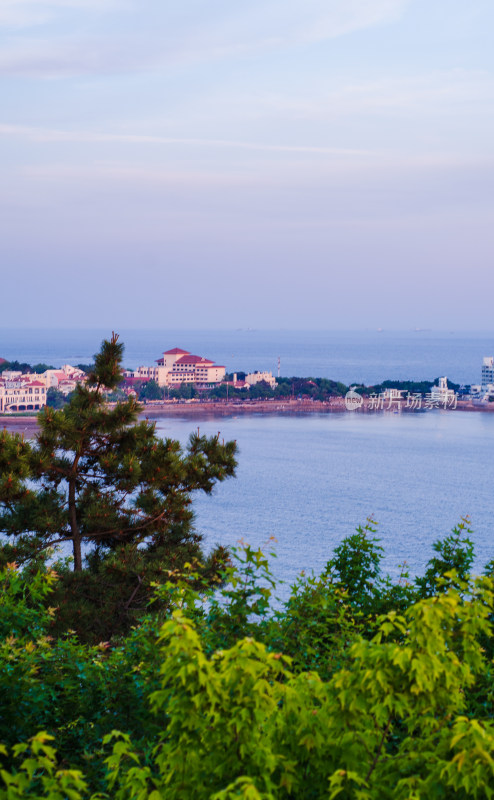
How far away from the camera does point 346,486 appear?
30.8m

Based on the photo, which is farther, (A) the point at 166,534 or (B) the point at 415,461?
(B) the point at 415,461

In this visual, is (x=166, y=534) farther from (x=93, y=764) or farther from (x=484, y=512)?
(x=484, y=512)

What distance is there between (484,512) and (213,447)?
2074cm

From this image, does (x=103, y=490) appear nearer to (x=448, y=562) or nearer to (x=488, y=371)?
(x=448, y=562)

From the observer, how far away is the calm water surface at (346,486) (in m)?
21.5

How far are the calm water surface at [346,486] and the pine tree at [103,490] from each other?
710 centimetres

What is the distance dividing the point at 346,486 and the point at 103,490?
78.8ft

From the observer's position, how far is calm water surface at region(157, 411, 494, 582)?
2152cm

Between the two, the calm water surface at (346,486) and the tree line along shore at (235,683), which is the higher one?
the tree line along shore at (235,683)

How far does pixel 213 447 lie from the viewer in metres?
7.63

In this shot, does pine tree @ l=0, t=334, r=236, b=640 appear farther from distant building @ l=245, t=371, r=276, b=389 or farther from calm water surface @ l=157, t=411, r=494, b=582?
distant building @ l=245, t=371, r=276, b=389

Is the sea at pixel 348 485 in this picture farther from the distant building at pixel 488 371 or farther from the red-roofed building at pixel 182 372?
the distant building at pixel 488 371

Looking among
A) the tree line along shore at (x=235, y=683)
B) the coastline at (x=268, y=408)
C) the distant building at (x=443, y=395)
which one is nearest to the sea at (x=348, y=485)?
the tree line along shore at (x=235, y=683)

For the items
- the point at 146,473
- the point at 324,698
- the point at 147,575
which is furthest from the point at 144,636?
the point at 146,473
